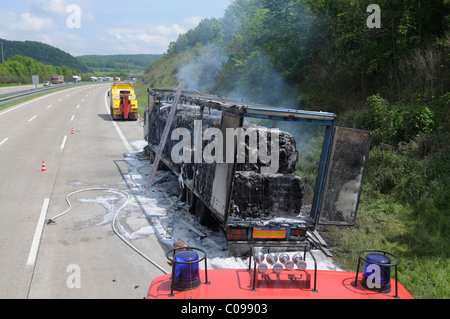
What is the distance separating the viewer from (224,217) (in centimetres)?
686

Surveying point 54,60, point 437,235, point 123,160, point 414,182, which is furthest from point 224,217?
point 54,60

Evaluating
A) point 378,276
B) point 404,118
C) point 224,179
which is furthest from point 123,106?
point 378,276

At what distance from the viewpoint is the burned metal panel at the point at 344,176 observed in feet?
23.1

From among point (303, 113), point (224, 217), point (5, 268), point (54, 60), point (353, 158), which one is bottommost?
point (5, 268)

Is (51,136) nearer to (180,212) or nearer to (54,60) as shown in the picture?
(180,212)

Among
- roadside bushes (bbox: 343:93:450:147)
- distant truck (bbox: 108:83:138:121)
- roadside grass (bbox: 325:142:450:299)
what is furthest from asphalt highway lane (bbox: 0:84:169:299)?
distant truck (bbox: 108:83:138:121)

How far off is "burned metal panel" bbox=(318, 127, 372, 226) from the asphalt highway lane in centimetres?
335

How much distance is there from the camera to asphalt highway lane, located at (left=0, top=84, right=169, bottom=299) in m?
6.09
